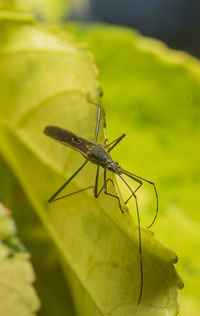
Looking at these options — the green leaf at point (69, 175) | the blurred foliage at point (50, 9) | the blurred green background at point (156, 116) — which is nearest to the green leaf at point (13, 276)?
the green leaf at point (69, 175)

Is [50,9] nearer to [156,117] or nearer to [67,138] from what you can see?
[156,117]

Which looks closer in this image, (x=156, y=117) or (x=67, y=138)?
(x=67, y=138)

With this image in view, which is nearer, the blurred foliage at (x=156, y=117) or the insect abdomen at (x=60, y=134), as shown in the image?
the insect abdomen at (x=60, y=134)

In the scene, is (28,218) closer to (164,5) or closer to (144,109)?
(144,109)

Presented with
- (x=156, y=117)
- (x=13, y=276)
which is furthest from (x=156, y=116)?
(x=13, y=276)

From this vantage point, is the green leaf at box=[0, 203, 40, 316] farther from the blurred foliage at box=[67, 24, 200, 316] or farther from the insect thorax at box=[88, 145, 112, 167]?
the blurred foliage at box=[67, 24, 200, 316]

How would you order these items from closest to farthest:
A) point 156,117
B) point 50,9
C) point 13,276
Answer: point 13,276 < point 156,117 < point 50,9

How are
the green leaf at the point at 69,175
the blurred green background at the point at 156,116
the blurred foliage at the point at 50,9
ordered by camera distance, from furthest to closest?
1. the blurred foliage at the point at 50,9
2. the blurred green background at the point at 156,116
3. the green leaf at the point at 69,175

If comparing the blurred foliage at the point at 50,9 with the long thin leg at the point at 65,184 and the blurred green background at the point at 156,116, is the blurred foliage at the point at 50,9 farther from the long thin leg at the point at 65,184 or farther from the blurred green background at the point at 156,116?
the long thin leg at the point at 65,184
